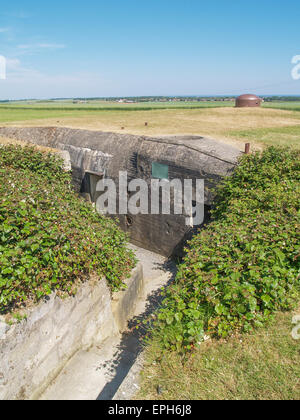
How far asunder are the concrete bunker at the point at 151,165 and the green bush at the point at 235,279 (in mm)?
2776

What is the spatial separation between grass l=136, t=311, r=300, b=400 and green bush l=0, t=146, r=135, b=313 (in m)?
1.77

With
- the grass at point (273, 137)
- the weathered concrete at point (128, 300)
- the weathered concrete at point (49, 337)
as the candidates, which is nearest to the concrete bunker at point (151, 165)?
the weathered concrete at point (128, 300)

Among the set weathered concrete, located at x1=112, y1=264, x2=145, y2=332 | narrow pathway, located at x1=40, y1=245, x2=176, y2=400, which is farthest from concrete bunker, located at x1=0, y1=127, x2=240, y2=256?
narrow pathway, located at x1=40, y1=245, x2=176, y2=400

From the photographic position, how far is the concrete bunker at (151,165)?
26.7 feet

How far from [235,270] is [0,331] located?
10.2 ft

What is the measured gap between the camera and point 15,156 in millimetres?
8758

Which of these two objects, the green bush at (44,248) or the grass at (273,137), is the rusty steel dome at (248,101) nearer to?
the grass at (273,137)

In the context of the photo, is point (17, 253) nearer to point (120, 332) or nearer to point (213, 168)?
point (120, 332)

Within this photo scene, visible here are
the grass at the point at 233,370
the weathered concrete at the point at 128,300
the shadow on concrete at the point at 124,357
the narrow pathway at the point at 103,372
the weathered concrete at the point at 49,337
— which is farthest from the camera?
the weathered concrete at the point at 128,300

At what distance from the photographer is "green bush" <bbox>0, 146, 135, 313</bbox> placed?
3.78 metres

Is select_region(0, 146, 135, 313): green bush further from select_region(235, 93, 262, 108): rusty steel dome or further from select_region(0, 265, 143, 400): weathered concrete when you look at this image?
select_region(235, 93, 262, 108): rusty steel dome

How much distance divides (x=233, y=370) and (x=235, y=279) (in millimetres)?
1094

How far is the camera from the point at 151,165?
913cm
